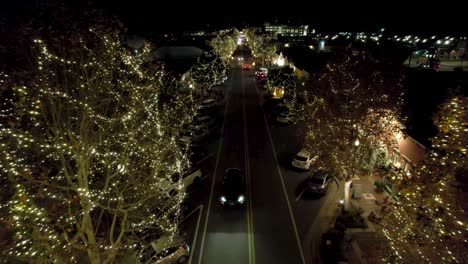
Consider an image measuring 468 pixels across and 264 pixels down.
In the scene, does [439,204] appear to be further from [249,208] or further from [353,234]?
[249,208]

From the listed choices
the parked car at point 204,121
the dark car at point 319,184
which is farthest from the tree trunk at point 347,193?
the parked car at point 204,121

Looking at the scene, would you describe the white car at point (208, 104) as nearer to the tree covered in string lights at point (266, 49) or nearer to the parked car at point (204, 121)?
the parked car at point (204, 121)

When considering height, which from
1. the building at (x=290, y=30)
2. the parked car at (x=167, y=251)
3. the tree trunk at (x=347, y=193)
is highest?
the building at (x=290, y=30)

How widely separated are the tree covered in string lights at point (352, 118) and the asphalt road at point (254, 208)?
3.43 metres

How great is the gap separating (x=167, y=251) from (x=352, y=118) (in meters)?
9.67

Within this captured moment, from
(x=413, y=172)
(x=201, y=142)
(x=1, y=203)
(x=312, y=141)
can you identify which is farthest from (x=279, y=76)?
(x=1, y=203)

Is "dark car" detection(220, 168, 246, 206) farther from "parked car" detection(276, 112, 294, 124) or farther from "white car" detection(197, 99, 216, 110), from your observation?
"white car" detection(197, 99, 216, 110)

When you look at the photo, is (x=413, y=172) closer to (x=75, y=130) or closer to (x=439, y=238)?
(x=439, y=238)

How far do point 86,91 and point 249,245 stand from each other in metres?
9.34

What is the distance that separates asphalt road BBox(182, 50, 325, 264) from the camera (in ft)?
44.4

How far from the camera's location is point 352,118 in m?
14.2

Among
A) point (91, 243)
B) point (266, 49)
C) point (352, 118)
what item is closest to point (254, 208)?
point (352, 118)

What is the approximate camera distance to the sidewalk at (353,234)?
12.8 metres

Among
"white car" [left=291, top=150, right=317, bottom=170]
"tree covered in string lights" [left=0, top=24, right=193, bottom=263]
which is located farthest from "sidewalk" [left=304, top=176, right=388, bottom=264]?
"tree covered in string lights" [left=0, top=24, right=193, bottom=263]
